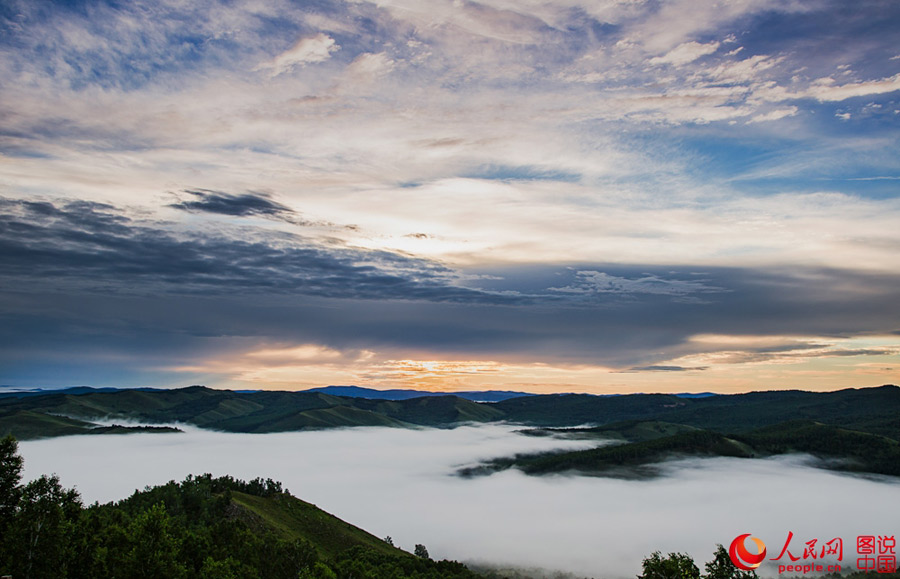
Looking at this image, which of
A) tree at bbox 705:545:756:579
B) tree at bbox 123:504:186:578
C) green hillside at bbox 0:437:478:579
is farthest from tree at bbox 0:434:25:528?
tree at bbox 705:545:756:579

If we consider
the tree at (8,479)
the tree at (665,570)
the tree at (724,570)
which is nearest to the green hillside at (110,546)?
the tree at (8,479)

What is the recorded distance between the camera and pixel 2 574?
200 ft

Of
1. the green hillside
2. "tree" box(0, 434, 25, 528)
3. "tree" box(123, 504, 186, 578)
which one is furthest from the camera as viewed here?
"tree" box(123, 504, 186, 578)

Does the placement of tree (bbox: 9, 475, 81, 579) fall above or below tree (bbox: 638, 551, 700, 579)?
above

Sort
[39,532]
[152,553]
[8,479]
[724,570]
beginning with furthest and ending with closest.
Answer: [724,570]
[152,553]
[39,532]
[8,479]

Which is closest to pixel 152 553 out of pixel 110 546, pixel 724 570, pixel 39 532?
pixel 39 532

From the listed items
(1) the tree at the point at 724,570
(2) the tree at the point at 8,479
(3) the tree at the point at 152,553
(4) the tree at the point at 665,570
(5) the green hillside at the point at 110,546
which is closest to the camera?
(2) the tree at the point at 8,479

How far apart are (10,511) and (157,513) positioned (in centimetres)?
1662

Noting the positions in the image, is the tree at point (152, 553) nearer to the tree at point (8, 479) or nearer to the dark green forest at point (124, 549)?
the dark green forest at point (124, 549)

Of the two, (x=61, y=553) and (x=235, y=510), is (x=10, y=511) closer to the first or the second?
(x=61, y=553)

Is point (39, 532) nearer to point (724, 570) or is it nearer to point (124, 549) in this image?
point (124, 549)

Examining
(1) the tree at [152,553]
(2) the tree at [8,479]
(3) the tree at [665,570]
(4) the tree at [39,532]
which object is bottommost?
(3) the tree at [665,570]

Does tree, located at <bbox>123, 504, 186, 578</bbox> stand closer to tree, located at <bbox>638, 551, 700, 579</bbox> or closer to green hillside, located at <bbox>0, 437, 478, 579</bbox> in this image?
green hillside, located at <bbox>0, 437, 478, 579</bbox>

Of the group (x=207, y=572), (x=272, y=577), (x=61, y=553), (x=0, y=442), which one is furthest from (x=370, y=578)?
(x=0, y=442)
